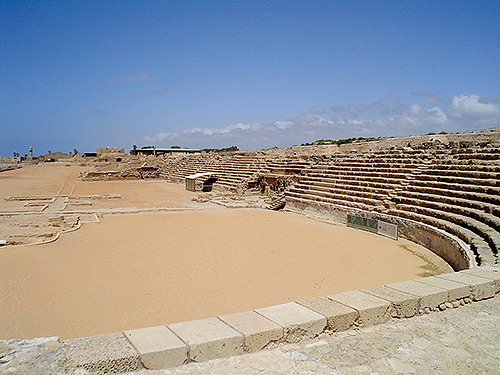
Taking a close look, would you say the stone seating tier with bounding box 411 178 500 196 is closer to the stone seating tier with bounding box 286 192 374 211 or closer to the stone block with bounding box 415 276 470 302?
the stone seating tier with bounding box 286 192 374 211

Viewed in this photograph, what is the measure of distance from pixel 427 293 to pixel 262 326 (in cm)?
196

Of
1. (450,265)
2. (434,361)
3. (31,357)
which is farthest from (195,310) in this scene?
(450,265)

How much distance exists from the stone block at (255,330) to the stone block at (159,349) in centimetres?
52

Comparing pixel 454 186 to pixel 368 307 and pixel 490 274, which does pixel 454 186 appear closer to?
pixel 490 274

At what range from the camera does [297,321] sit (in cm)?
350

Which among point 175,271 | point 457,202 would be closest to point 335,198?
point 457,202

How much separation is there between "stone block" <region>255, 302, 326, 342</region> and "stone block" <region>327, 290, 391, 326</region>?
1.41ft

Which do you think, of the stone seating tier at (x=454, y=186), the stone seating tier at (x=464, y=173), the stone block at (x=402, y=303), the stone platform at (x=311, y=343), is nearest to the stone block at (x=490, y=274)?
the stone platform at (x=311, y=343)

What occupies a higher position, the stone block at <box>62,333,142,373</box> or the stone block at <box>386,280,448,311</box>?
the stone block at <box>62,333,142,373</box>

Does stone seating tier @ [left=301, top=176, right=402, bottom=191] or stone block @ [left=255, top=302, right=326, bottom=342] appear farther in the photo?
stone seating tier @ [left=301, top=176, right=402, bottom=191]

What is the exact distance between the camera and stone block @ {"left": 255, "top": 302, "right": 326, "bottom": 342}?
3424 mm

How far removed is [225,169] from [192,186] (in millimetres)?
2679

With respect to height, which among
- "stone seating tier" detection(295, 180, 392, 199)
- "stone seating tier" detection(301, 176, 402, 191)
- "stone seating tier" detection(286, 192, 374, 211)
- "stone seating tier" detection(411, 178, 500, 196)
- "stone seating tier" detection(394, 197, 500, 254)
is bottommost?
"stone seating tier" detection(286, 192, 374, 211)

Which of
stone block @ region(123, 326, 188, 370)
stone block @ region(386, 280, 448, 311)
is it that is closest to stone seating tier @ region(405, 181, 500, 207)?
stone block @ region(386, 280, 448, 311)
